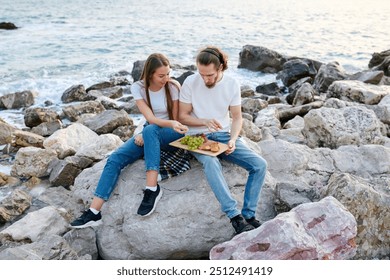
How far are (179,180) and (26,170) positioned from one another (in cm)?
392

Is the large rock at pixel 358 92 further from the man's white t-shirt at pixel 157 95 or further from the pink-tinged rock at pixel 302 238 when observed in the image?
the pink-tinged rock at pixel 302 238

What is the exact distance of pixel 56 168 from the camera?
833 centimetres

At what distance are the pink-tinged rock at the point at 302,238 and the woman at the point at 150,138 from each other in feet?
4.21

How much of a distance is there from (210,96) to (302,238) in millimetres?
2142

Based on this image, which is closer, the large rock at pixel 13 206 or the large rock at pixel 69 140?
the large rock at pixel 13 206

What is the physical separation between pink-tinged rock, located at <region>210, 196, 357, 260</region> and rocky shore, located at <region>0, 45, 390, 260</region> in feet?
0.03

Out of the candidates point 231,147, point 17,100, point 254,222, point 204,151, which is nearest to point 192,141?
point 204,151

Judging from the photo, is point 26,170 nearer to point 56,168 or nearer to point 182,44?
point 56,168

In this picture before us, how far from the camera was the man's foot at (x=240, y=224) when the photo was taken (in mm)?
5105

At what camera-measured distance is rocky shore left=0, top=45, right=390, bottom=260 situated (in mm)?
4852

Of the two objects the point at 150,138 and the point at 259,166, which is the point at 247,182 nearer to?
the point at 259,166

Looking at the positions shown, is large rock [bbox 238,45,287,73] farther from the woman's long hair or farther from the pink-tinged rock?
the pink-tinged rock

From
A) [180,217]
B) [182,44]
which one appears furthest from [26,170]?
[182,44]

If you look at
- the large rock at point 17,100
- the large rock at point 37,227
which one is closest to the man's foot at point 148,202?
the large rock at point 37,227
